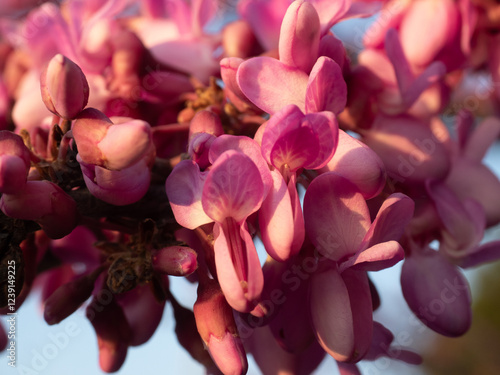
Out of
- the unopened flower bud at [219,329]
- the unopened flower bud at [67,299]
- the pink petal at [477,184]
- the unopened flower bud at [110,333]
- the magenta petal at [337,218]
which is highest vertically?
the magenta petal at [337,218]

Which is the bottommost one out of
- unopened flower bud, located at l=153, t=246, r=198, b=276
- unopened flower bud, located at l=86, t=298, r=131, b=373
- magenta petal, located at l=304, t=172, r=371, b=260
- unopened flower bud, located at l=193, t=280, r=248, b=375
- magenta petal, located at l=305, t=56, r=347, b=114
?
unopened flower bud, located at l=86, t=298, r=131, b=373

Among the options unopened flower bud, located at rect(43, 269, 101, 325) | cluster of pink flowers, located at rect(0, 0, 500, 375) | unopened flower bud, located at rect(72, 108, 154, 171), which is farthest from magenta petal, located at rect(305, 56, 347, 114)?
unopened flower bud, located at rect(43, 269, 101, 325)

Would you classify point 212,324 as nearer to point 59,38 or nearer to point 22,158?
point 22,158

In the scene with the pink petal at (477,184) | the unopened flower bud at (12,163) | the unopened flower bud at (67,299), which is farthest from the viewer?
the pink petal at (477,184)

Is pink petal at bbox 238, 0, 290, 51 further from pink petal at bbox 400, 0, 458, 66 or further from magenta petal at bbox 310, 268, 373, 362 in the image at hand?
magenta petal at bbox 310, 268, 373, 362

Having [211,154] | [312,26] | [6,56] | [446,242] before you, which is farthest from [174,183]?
[6,56]

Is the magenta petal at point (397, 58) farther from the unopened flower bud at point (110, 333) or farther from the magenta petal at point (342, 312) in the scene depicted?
the unopened flower bud at point (110, 333)

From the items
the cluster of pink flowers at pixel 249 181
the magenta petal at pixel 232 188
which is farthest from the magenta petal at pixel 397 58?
the magenta petal at pixel 232 188

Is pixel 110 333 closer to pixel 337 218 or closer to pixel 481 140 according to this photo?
pixel 337 218
